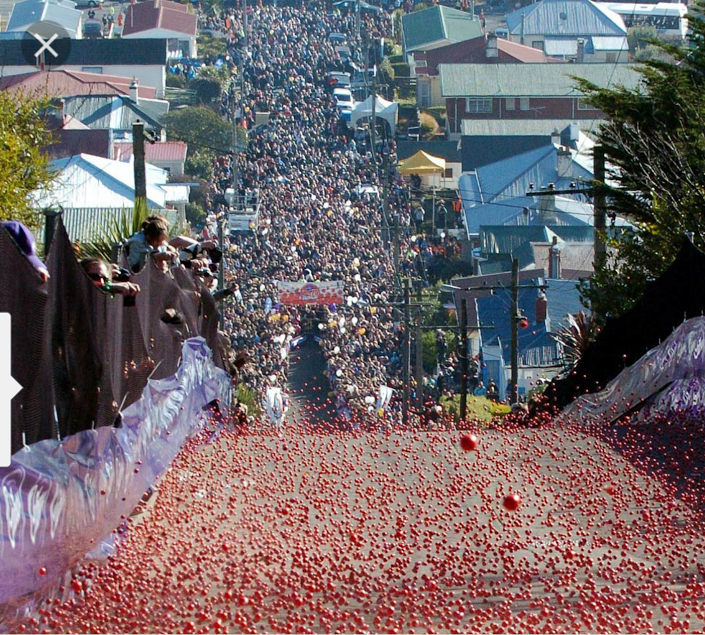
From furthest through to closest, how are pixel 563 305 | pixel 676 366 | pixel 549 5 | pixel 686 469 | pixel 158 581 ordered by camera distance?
pixel 549 5 < pixel 563 305 < pixel 676 366 < pixel 686 469 < pixel 158 581

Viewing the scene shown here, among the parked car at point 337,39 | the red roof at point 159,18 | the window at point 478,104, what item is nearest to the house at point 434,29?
the parked car at point 337,39

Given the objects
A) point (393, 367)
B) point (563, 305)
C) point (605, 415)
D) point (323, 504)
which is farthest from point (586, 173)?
point (323, 504)

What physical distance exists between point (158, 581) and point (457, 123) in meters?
96.7

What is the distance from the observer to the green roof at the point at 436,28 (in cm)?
12650

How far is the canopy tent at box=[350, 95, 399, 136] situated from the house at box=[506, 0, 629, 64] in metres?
42.3

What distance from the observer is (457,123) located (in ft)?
340

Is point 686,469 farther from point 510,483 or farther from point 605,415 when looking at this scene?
point 605,415

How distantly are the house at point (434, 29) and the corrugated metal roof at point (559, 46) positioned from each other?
23.2 ft

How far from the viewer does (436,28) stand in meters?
129

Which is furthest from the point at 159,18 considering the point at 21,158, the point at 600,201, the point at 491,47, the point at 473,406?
the point at 21,158

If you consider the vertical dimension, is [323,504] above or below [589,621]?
below

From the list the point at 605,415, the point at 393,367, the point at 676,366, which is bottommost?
the point at 393,367

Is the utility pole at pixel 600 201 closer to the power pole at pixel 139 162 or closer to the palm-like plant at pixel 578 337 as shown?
the palm-like plant at pixel 578 337

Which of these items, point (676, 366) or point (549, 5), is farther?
point (549, 5)
